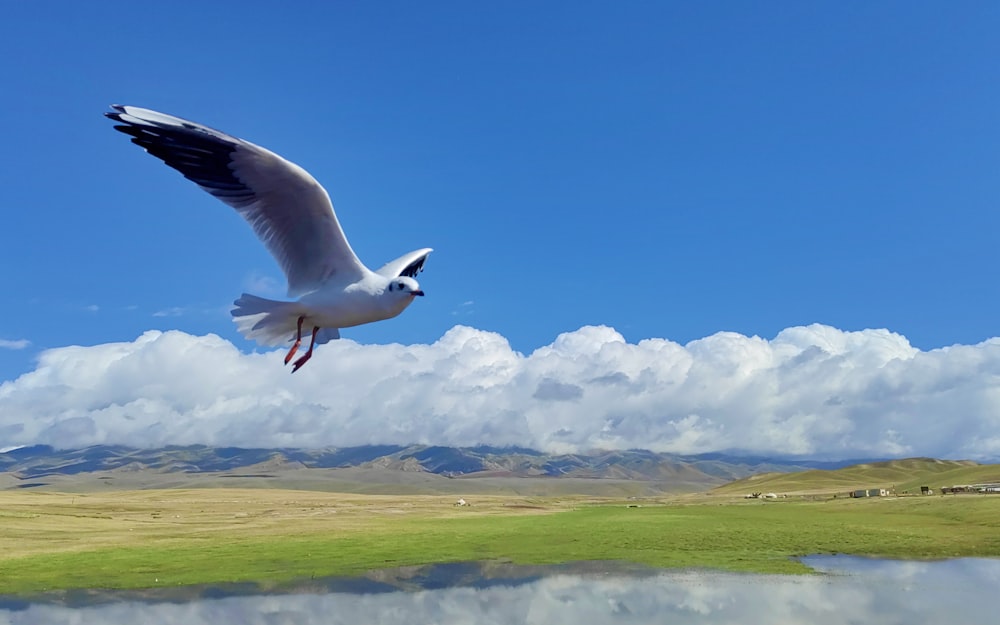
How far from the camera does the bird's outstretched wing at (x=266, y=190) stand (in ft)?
26.3

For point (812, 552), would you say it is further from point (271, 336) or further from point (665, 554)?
point (271, 336)

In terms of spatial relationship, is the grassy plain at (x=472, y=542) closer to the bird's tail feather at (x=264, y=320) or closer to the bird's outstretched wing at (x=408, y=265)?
the bird's outstretched wing at (x=408, y=265)

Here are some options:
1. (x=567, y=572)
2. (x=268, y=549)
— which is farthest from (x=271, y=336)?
(x=268, y=549)

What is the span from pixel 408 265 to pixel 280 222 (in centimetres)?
231

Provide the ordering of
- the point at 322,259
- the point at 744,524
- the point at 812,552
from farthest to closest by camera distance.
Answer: the point at 744,524, the point at 812,552, the point at 322,259

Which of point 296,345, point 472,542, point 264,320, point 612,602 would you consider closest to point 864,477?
point 472,542

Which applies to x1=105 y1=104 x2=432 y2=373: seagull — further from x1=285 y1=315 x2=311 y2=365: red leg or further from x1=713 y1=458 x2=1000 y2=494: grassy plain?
x1=713 y1=458 x2=1000 y2=494: grassy plain

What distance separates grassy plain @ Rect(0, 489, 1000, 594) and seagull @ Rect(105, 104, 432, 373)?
2646 cm

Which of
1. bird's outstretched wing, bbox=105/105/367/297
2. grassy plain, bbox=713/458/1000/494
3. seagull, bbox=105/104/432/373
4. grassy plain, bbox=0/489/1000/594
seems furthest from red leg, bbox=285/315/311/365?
grassy plain, bbox=713/458/1000/494

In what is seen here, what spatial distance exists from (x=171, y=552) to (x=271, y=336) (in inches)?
1425

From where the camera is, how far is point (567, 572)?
33.6 m

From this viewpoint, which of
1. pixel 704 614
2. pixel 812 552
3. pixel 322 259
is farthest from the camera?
pixel 812 552

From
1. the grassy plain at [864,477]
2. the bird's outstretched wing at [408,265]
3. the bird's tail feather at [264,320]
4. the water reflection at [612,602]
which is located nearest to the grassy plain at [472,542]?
the water reflection at [612,602]

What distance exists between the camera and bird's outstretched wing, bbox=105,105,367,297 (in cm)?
802
